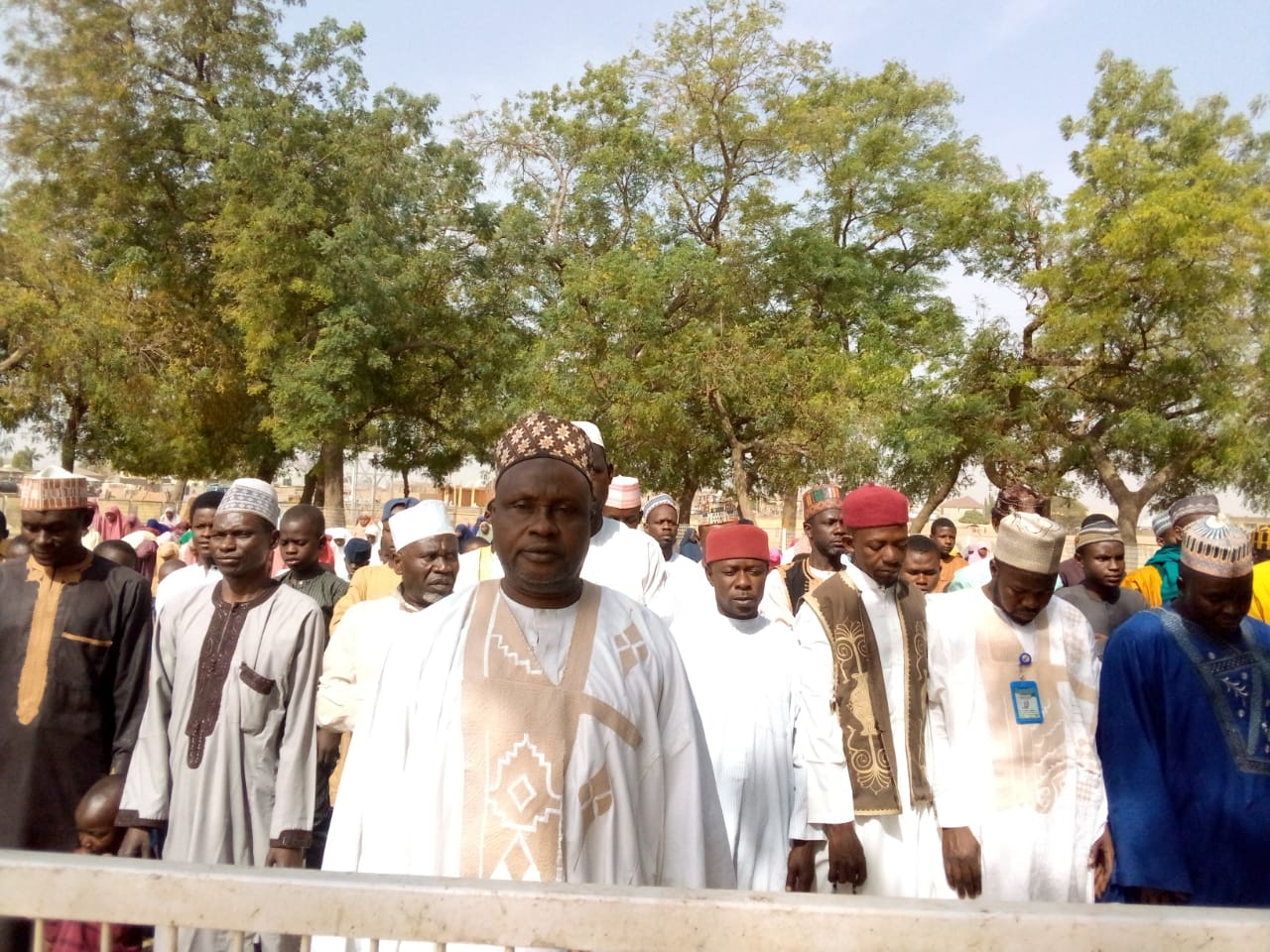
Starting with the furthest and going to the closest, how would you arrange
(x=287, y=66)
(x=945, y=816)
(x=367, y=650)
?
(x=287, y=66) → (x=367, y=650) → (x=945, y=816)

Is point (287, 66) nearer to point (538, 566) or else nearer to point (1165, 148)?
point (1165, 148)

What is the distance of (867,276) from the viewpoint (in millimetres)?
24688

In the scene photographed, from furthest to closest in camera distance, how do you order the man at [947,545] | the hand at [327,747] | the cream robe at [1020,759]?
the man at [947,545], the hand at [327,747], the cream robe at [1020,759]

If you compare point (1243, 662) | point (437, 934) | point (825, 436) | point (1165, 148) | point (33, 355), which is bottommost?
point (437, 934)

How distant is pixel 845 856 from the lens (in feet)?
12.0

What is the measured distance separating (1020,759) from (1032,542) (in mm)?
730

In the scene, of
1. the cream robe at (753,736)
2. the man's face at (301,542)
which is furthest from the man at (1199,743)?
the man's face at (301,542)

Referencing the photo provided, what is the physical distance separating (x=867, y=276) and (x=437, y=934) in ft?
79.7

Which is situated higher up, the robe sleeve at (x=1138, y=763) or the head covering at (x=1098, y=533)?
the head covering at (x=1098, y=533)

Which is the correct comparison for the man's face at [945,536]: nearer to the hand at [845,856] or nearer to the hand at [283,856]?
the hand at [845,856]

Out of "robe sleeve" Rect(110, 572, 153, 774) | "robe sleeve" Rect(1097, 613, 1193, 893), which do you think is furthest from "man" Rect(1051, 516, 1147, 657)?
"robe sleeve" Rect(110, 572, 153, 774)

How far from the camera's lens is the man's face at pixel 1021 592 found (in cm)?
357

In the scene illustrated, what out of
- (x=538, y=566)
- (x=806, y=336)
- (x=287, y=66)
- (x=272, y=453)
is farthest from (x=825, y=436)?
(x=538, y=566)

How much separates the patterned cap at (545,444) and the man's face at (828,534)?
Result: 10.9 feet
